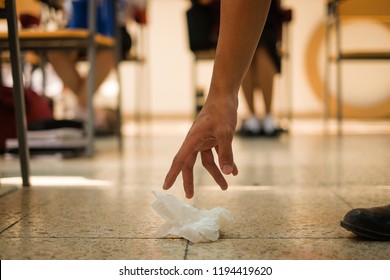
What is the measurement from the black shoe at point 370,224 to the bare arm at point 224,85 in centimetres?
20

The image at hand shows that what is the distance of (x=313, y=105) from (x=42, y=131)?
4.25 meters

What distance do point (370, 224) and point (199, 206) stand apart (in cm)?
45

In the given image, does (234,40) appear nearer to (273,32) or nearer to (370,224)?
(370,224)

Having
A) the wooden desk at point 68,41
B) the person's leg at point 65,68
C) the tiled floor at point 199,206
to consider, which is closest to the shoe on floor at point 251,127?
the person's leg at point 65,68

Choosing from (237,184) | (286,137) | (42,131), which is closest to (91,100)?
(42,131)

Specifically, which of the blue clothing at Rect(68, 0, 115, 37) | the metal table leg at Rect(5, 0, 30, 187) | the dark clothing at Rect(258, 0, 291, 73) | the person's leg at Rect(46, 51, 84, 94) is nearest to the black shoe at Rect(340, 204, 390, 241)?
the metal table leg at Rect(5, 0, 30, 187)

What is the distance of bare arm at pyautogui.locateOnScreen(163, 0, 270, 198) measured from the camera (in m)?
0.96

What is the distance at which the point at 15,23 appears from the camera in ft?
4.98

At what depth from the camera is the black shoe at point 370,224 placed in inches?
38.5

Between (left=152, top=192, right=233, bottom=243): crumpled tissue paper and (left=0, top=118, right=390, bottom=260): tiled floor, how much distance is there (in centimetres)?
2

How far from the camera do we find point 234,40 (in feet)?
3.27

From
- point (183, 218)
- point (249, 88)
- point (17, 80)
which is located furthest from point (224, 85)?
point (249, 88)

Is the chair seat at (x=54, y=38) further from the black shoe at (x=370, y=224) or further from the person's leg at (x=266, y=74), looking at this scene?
the black shoe at (x=370, y=224)
